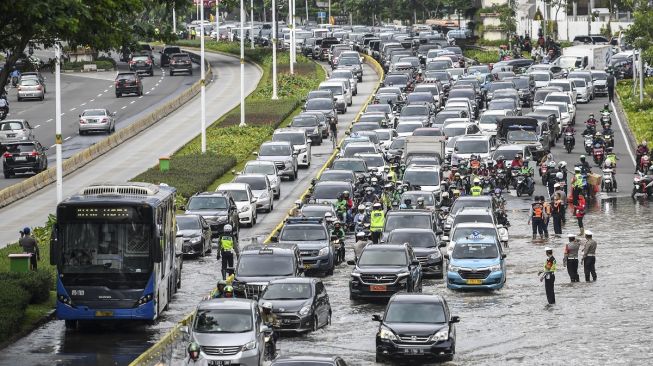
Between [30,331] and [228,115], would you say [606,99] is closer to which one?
[228,115]

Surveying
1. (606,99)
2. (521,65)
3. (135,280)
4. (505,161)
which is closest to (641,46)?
(606,99)

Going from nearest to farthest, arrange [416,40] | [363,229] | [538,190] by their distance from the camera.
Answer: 1. [363,229]
2. [538,190]
3. [416,40]

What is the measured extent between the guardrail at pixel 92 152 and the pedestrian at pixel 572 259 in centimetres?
2493

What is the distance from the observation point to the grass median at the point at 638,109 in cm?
7469

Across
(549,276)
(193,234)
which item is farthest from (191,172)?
(549,276)

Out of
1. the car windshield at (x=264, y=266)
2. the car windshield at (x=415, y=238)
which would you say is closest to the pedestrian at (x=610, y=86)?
the car windshield at (x=415, y=238)

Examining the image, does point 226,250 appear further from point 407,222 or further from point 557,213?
point 557,213

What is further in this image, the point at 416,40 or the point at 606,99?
the point at 416,40

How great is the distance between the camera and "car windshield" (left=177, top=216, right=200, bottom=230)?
47.3 metres

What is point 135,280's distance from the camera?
3475 cm

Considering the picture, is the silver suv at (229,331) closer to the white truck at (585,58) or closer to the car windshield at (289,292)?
the car windshield at (289,292)

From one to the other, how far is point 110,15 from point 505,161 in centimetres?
3122

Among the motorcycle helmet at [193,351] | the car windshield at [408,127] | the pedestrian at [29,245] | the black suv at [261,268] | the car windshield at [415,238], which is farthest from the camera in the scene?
the car windshield at [408,127]

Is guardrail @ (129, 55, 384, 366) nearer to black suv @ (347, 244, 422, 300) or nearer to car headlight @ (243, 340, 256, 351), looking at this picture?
car headlight @ (243, 340, 256, 351)
